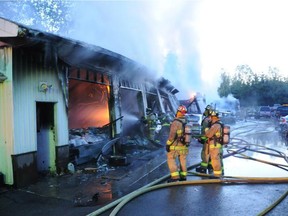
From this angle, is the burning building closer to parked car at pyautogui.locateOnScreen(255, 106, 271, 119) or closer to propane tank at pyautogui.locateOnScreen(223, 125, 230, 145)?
propane tank at pyautogui.locateOnScreen(223, 125, 230, 145)

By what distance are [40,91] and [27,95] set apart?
0.51m

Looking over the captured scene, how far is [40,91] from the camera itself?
26.1ft

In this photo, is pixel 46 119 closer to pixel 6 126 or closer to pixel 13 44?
pixel 6 126

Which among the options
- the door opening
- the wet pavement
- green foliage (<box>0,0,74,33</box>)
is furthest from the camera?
green foliage (<box>0,0,74,33</box>)

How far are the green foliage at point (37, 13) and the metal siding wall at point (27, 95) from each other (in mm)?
18779

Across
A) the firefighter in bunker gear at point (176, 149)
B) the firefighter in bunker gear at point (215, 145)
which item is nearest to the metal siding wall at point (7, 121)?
the firefighter in bunker gear at point (176, 149)

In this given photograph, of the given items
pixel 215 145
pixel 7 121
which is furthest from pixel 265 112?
pixel 7 121

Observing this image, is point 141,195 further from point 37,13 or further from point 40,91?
point 37,13

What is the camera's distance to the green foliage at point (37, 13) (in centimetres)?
2570

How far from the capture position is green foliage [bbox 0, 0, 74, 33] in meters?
25.7

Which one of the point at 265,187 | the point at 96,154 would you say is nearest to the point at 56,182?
the point at 96,154

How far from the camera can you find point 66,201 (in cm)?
606

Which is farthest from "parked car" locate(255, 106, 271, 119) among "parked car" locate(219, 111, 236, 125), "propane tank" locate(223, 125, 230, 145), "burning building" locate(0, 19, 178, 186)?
"propane tank" locate(223, 125, 230, 145)

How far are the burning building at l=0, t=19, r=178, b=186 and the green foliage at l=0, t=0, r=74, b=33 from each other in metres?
16.1
